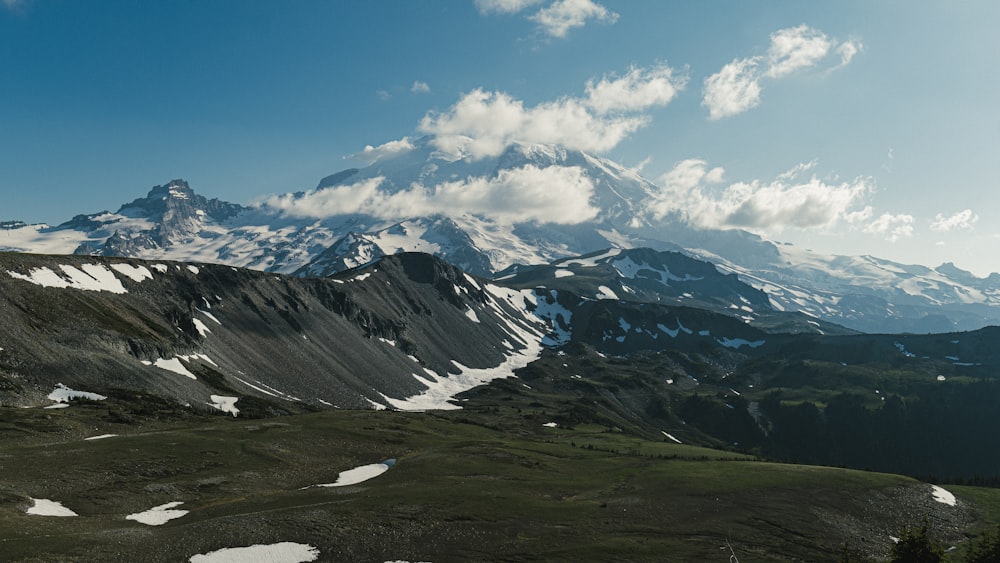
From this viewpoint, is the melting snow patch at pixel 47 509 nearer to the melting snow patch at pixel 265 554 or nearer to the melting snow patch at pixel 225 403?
the melting snow patch at pixel 265 554

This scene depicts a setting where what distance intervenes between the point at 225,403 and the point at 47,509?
76.4 m

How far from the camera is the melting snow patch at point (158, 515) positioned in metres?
50.7

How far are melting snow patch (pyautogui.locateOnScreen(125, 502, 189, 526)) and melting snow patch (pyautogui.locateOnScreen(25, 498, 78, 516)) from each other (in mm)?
4993

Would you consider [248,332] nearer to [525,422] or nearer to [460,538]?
[525,422]

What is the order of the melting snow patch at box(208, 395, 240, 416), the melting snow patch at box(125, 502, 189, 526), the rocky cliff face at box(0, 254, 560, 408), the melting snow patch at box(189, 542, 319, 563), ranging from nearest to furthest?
the melting snow patch at box(189, 542, 319, 563) < the melting snow patch at box(125, 502, 189, 526) < the rocky cliff face at box(0, 254, 560, 408) < the melting snow patch at box(208, 395, 240, 416)

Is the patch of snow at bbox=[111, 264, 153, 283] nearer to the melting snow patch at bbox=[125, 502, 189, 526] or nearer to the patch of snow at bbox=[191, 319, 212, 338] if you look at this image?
the patch of snow at bbox=[191, 319, 212, 338]

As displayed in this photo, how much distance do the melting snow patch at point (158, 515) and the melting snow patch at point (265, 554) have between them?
11.8m

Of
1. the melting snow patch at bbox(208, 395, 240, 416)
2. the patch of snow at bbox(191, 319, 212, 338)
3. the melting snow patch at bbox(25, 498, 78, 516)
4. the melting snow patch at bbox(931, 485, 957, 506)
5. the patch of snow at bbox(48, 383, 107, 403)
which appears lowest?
the melting snow patch at bbox(931, 485, 957, 506)

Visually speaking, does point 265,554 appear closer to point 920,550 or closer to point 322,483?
point 322,483

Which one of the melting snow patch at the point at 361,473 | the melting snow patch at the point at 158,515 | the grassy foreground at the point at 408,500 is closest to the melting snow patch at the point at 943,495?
the grassy foreground at the point at 408,500

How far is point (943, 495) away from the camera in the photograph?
7844 centimetres

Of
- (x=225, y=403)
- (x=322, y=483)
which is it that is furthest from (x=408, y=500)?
(x=225, y=403)

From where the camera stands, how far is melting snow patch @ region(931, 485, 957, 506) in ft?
248

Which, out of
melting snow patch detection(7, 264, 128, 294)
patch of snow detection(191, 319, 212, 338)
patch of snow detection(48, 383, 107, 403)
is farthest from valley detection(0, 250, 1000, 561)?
patch of snow detection(191, 319, 212, 338)
